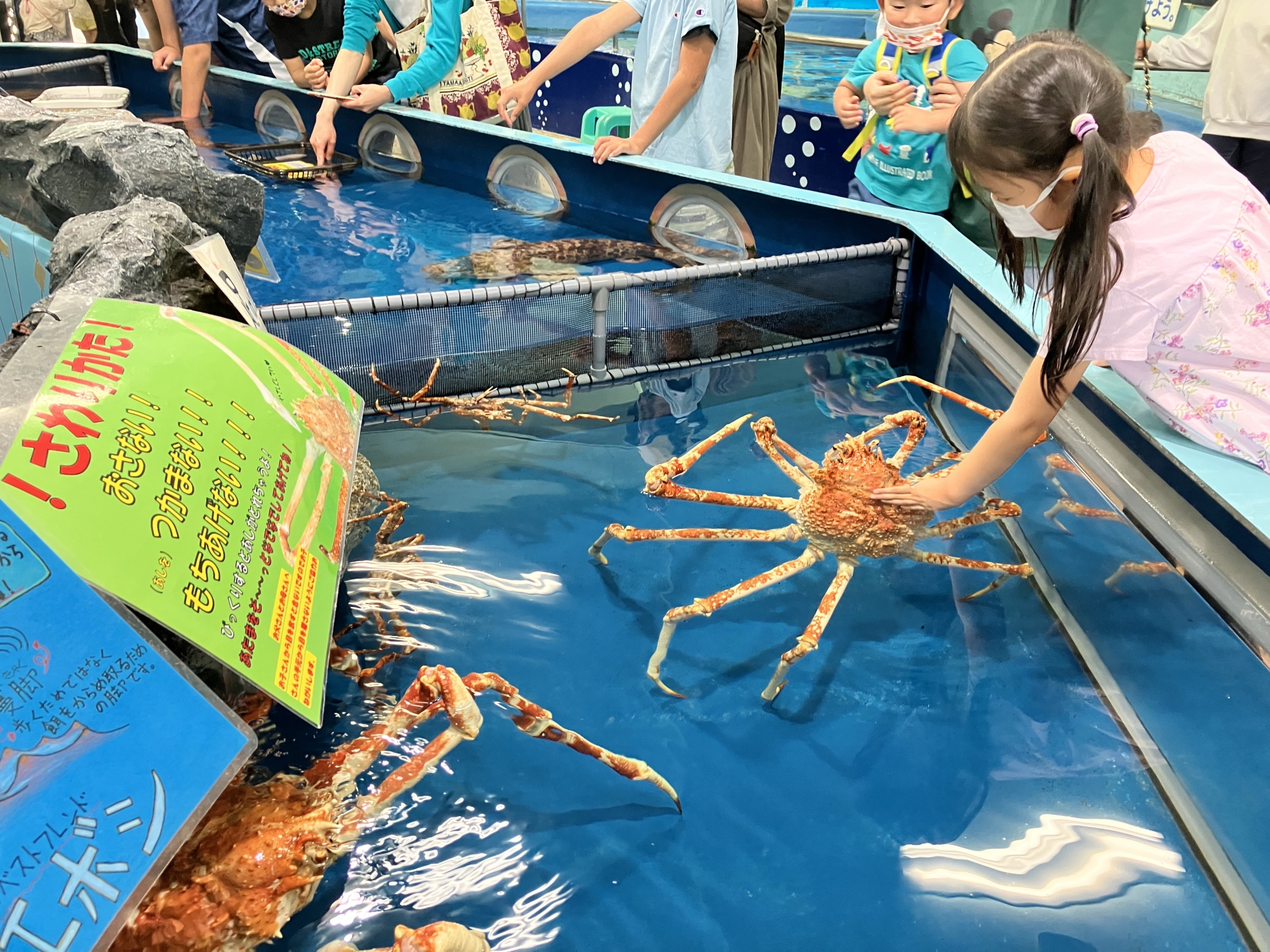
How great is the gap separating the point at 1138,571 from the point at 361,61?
414 cm

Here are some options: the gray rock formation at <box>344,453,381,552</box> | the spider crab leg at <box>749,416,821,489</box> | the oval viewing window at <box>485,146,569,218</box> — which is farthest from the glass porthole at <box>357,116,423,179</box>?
the spider crab leg at <box>749,416,821,489</box>

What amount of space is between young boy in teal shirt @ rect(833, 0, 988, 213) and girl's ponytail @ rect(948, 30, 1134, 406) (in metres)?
1.41

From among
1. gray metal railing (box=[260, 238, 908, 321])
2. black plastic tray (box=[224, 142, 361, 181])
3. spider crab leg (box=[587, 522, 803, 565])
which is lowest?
spider crab leg (box=[587, 522, 803, 565])

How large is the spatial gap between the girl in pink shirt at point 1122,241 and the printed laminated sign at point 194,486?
114 cm

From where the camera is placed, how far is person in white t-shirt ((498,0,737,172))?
280 cm

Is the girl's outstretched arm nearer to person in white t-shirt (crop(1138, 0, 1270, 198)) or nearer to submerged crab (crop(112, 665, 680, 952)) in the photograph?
submerged crab (crop(112, 665, 680, 952))

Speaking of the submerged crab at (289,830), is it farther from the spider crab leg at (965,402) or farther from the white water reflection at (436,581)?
the spider crab leg at (965,402)

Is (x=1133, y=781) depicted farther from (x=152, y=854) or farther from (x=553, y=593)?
(x=152, y=854)

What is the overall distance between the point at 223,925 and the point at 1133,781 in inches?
51.5

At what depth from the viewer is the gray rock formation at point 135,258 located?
1336 mm

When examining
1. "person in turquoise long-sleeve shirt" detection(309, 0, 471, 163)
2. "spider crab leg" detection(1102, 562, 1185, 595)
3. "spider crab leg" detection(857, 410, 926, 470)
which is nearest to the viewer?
"spider crab leg" detection(1102, 562, 1185, 595)

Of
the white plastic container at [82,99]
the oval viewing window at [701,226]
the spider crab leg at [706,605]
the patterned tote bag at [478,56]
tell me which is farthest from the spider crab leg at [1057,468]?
the patterned tote bag at [478,56]

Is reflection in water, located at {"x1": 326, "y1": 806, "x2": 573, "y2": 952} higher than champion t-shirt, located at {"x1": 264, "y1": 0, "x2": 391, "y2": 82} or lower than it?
lower

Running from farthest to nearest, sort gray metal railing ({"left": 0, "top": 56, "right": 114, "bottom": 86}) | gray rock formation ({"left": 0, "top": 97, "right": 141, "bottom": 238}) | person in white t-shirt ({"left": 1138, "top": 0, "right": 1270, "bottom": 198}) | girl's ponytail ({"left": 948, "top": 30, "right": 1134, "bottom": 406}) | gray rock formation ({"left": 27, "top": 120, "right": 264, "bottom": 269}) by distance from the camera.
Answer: gray metal railing ({"left": 0, "top": 56, "right": 114, "bottom": 86})
person in white t-shirt ({"left": 1138, "top": 0, "right": 1270, "bottom": 198})
gray rock formation ({"left": 0, "top": 97, "right": 141, "bottom": 238})
gray rock formation ({"left": 27, "top": 120, "right": 264, "bottom": 269})
girl's ponytail ({"left": 948, "top": 30, "right": 1134, "bottom": 406})
